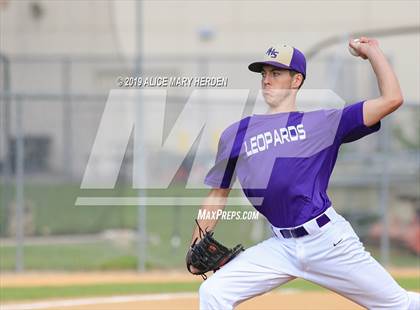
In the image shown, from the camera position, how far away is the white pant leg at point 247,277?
5.16 m

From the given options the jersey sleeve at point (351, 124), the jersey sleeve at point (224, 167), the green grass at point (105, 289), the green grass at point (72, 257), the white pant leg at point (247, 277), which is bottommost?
the green grass at point (72, 257)

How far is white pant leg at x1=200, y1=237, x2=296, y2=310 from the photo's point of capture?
Answer: 5160 millimetres

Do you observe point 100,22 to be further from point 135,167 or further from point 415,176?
point 415,176

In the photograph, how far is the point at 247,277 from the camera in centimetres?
524

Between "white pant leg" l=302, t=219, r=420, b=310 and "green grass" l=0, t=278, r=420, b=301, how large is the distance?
493cm

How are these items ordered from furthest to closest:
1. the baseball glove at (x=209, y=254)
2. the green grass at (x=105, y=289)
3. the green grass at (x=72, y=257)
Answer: the green grass at (x=72, y=257)
the green grass at (x=105, y=289)
the baseball glove at (x=209, y=254)

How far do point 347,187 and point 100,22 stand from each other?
5.66 m

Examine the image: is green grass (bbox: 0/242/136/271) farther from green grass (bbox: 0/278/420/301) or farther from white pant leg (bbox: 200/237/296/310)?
white pant leg (bbox: 200/237/296/310)

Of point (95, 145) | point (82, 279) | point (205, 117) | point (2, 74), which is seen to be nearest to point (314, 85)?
point (205, 117)

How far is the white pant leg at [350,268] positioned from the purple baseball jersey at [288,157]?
168mm

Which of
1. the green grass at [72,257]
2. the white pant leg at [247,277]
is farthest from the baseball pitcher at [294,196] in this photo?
the green grass at [72,257]

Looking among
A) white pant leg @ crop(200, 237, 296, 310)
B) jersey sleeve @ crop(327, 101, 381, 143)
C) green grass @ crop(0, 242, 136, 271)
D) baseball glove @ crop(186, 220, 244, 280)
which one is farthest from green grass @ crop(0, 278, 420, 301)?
jersey sleeve @ crop(327, 101, 381, 143)

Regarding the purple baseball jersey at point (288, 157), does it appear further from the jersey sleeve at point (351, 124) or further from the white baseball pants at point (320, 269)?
the white baseball pants at point (320, 269)

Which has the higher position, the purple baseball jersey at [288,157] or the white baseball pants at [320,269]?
the purple baseball jersey at [288,157]
